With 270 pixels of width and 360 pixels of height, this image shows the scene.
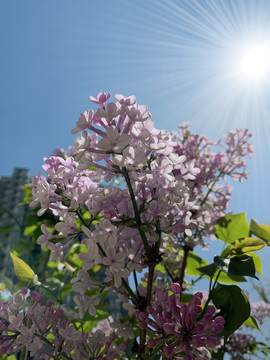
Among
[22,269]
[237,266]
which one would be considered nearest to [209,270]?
[237,266]

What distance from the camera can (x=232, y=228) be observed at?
0.77 m

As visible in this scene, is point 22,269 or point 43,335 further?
point 22,269

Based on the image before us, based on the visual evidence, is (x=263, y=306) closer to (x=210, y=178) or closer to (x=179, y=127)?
(x=210, y=178)

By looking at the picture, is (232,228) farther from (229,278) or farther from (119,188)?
(119,188)

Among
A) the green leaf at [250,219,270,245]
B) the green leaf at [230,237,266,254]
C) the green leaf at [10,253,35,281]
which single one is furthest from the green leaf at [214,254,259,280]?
the green leaf at [10,253,35,281]

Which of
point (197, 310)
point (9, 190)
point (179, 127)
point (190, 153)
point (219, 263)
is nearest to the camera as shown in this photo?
point (197, 310)

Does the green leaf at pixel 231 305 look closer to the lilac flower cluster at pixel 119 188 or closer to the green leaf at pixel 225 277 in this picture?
the green leaf at pixel 225 277

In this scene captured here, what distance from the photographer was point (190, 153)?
0.85 m

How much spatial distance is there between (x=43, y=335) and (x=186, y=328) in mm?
204

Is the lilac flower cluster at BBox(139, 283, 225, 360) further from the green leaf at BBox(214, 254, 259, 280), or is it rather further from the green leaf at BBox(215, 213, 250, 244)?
the green leaf at BBox(215, 213, 250, 244)

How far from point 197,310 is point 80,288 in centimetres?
14

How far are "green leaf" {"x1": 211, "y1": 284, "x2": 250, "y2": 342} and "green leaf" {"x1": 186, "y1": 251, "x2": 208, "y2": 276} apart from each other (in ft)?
0.68

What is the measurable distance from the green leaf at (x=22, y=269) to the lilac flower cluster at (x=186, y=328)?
0.28 metres

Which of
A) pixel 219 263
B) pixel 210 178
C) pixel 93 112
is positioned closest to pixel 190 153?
pixel 210 178
